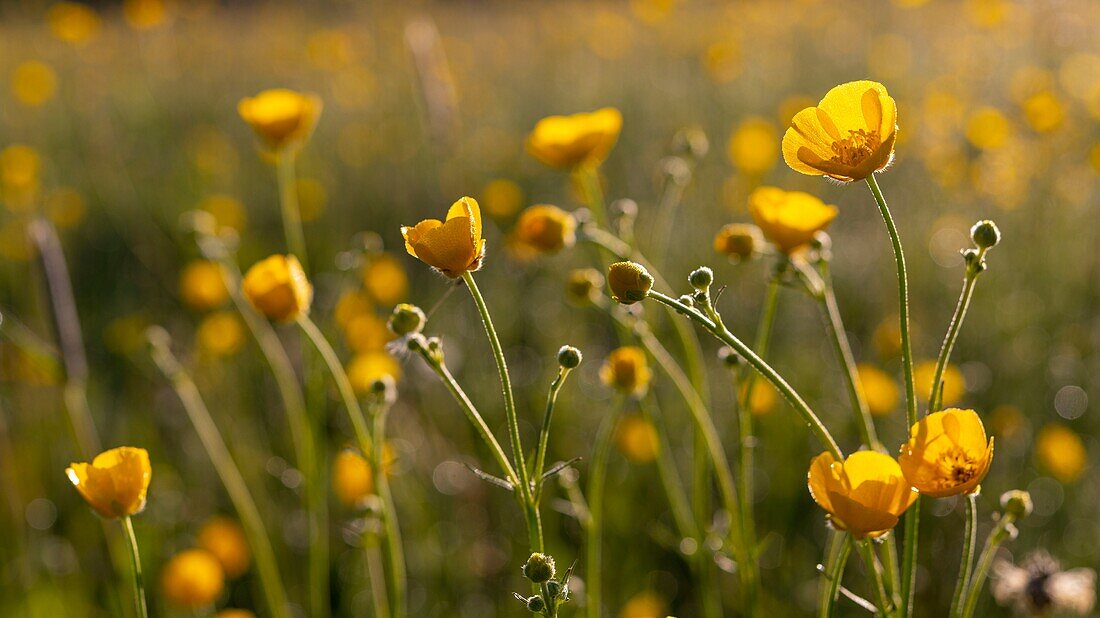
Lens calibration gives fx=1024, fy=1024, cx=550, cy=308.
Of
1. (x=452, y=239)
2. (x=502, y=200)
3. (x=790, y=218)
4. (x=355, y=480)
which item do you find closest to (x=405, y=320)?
(x=452, y=239)

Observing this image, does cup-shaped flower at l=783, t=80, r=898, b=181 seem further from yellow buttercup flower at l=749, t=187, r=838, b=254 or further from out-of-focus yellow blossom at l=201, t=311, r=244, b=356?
out-of-focus yellow blossom at l=201, t=311, r=244, b=356

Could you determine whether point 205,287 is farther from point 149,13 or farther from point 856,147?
point 149,13

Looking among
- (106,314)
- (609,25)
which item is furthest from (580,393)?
(609,25)

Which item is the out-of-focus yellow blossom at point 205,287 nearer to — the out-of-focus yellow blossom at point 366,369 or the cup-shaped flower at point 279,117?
the out-of-focus yellow blossom at point 366,369

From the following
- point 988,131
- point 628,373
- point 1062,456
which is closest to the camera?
point 628,373

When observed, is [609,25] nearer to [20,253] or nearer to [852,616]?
[20,253]

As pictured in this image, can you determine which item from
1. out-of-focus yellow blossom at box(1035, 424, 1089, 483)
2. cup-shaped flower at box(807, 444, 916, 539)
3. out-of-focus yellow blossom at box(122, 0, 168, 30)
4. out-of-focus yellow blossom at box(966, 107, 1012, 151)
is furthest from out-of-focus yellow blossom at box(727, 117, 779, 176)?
out-of-focus yellow blossom at box(122, 0, 168, 30)
